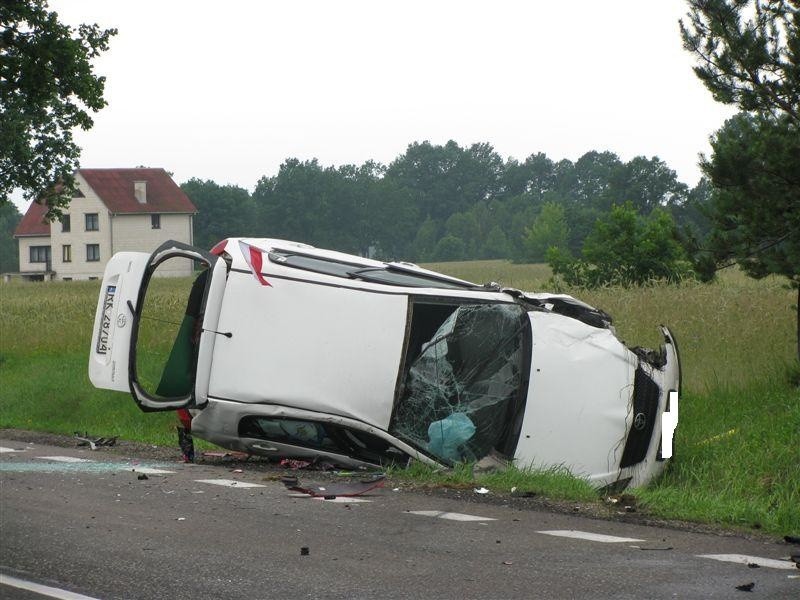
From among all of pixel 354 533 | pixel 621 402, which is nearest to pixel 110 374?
pixel 354 533

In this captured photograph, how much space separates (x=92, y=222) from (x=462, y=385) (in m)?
79.0

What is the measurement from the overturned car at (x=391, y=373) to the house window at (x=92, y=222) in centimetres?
7740

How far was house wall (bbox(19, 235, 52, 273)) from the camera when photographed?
89.9 m

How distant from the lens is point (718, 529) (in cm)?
715

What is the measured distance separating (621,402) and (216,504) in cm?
317

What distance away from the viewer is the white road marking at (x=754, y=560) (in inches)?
235

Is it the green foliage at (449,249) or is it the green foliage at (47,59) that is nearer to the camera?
the green foliage at (47,59)

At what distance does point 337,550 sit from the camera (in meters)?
6.45

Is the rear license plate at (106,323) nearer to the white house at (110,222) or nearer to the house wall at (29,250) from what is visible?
the white house at (110,222)

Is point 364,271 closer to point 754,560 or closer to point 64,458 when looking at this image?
point 64,458

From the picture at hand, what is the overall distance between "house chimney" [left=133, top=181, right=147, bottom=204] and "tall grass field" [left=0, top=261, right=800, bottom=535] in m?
63.0

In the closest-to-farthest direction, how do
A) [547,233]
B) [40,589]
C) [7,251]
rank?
[40,589] < [547,233] < [7,251]

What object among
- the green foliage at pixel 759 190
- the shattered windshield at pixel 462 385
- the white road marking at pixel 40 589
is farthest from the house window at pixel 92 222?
the white road marking at pixel 40 589

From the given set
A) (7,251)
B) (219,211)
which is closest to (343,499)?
(219,211)
